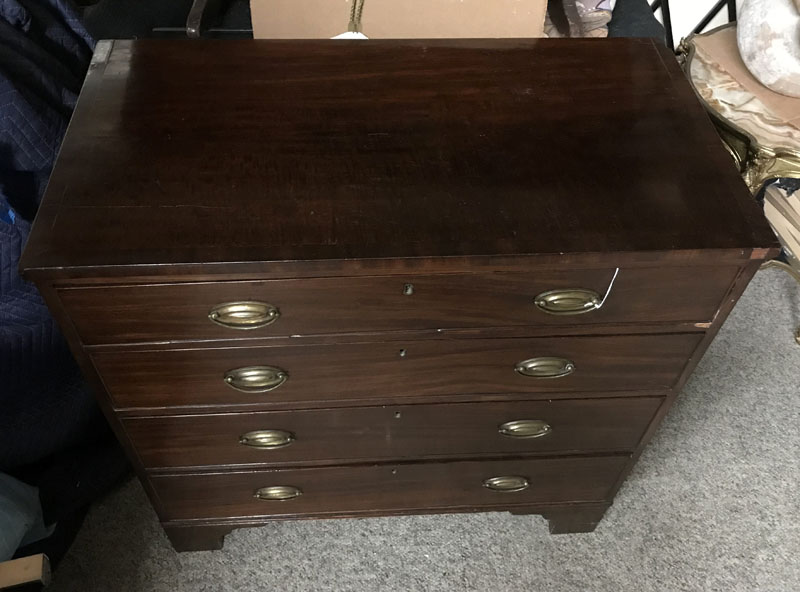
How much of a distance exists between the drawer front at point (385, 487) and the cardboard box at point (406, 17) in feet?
2.40

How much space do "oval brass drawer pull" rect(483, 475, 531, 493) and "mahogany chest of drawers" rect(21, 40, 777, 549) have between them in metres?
0.08

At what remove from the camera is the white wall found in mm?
1769

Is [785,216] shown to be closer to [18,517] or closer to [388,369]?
[388,369]

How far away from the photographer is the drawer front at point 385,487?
109 cm

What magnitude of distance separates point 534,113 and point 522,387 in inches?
14.5

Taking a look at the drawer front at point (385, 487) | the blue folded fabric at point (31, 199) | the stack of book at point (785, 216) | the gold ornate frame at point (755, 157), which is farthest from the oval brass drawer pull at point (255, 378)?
the stack of book at point (785, 216)

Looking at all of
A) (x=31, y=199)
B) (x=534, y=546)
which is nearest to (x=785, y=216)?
(x=534, y=546)

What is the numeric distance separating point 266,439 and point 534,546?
0.62 m

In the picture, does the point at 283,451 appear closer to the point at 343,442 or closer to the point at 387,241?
the point at 343,442

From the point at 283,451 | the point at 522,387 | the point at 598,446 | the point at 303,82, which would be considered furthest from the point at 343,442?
the point at 303,82

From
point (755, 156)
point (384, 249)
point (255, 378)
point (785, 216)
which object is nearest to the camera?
point (384, 249)

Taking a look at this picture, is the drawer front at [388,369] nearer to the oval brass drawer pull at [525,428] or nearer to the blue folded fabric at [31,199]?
the oval brass drawer pull at [525,428]

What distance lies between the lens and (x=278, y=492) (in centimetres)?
113

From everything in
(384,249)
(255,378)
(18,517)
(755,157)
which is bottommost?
(18,517)
